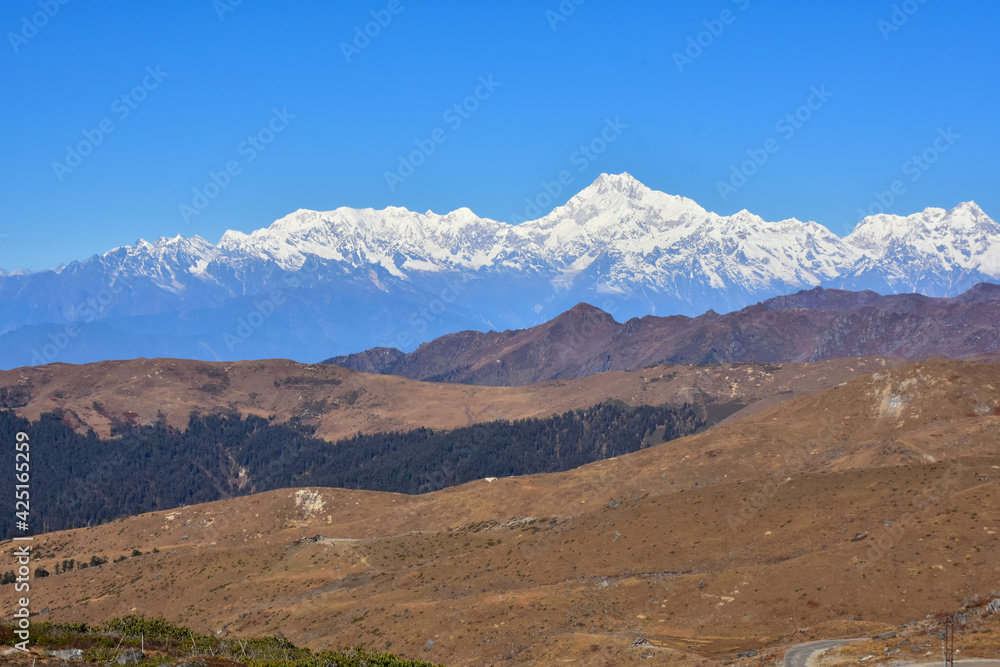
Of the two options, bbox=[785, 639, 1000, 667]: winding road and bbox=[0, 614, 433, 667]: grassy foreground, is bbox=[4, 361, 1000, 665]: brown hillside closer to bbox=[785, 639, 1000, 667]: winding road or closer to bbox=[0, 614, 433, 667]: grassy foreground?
bbox=[785, 639, 1000, 667]: winding road

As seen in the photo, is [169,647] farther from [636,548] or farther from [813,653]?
[636,548]

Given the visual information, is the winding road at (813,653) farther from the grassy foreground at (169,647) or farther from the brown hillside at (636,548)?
the grassy foreground at (169,647)

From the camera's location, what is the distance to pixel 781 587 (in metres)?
67.9

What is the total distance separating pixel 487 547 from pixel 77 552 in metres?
79.2

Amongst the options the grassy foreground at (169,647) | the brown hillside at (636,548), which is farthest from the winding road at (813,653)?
the grassy foreground at (169,647)

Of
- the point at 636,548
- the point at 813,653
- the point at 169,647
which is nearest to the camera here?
the point at 813,653

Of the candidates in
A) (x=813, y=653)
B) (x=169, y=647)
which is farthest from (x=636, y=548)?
(x=169, y=647)

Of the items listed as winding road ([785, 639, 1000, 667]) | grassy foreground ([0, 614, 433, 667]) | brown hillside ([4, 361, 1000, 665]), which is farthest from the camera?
brown hillside ([4, 361, 1000, 665])

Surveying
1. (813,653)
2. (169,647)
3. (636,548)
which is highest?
(169,647)

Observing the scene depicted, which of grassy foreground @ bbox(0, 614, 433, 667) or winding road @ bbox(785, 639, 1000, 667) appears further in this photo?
grassy foreground @ bbox(0, 614, 433, 667)

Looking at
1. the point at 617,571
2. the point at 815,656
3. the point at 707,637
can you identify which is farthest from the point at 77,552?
the point at 815,656

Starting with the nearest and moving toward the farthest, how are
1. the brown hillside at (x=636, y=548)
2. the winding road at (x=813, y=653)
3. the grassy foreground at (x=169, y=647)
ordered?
the winding road at (x=813, y=653), the grassy foreground at (x=169, y=647), the brown hillside at (x=636, y=548)

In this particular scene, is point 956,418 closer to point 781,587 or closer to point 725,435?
point 725,435

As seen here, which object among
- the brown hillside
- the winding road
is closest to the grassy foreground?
the brown hillside
